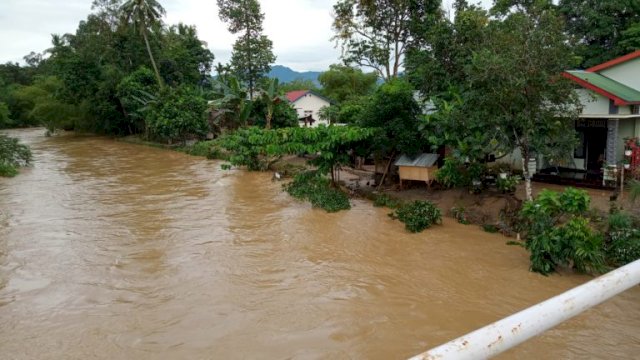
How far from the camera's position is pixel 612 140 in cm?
1258

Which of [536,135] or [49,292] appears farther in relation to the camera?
[536,135]

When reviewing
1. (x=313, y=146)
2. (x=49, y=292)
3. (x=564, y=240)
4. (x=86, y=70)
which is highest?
(x=86, y=70)

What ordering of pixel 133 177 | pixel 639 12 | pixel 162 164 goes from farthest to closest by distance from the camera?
1. pixel 162 164
2. pixel 639 12
3. pixel 133 177

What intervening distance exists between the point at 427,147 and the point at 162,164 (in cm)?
1514

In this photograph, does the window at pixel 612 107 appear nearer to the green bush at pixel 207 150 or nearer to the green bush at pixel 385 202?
the green bush at pixel 385 202

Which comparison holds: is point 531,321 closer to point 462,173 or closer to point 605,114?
point 462,173

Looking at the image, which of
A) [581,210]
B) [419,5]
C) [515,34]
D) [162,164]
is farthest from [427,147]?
[162,164]

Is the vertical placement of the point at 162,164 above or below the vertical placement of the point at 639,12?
below

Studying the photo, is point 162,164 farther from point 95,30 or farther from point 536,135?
point 536,135

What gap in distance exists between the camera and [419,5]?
20.5 metres

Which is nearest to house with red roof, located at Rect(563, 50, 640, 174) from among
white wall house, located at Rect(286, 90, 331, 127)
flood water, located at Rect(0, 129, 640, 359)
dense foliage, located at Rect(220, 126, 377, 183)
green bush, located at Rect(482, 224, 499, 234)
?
green bush, located at Rect(482, 224, 499, 234)

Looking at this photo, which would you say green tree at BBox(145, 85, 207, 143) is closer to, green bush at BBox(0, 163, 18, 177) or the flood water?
green bush at BBox(0, 163, 18, 177)

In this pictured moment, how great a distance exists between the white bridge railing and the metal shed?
11700mm

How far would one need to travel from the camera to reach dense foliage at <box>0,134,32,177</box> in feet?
68.2
